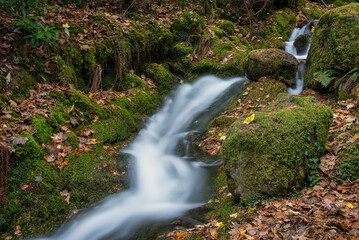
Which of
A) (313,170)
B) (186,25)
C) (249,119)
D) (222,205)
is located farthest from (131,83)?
(313,170)

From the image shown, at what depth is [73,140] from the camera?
474 centimetres

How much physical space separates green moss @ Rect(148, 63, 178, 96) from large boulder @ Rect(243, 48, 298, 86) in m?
2.84

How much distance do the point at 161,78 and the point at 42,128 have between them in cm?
460

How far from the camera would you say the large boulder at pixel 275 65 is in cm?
715

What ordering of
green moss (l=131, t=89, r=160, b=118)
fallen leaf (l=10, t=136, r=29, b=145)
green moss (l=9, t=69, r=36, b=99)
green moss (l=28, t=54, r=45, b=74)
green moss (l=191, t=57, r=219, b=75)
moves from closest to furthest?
fallen leaf (l=10, t=136, r=29, b=145)
green moss (l=9, t=69, r=36, b=99)
green moss (l=28, t=54, r=45, b=74)
green moss (l=131, t=89, r=160, b=118)
green moss (l=191, t=57, r=219, b=75)

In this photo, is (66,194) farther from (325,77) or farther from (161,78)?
(325,77)

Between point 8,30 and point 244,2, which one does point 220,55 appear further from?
point 8,30

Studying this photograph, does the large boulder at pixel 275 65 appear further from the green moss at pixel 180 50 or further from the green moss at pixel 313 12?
the green moss at pixel 313 12

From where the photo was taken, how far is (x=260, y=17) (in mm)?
11984

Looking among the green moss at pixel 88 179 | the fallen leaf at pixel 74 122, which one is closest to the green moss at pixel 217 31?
the fallen leaf at pixel 74 122

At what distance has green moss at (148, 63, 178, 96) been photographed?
824 centimetres

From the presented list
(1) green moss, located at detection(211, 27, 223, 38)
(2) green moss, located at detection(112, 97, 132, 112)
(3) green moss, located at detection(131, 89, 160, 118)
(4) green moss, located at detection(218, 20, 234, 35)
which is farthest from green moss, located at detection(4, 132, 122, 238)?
(4) green moss, located at detection(218, 20, 234, 35)

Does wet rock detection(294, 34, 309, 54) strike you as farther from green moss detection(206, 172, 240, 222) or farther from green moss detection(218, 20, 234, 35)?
green moss detection(206, 172, 240, 222)

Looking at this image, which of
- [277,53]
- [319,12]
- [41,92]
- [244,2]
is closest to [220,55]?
[277,53]
